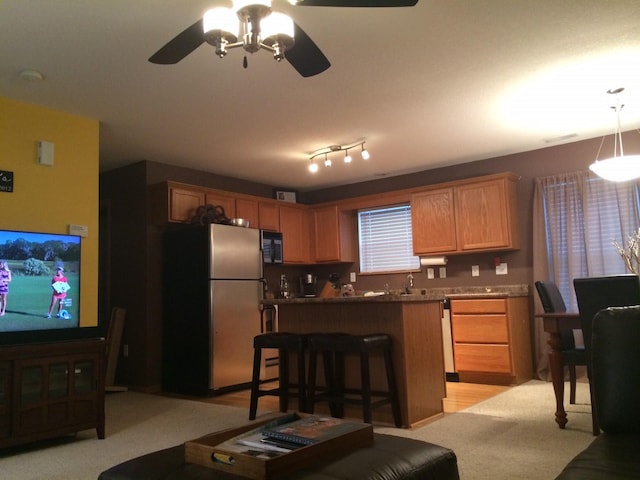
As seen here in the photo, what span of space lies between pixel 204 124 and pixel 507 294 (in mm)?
3456

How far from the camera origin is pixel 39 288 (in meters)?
3.63

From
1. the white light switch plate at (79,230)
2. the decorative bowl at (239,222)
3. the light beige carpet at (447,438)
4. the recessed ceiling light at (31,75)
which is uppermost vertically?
the recessed ceiling light at (31,75)

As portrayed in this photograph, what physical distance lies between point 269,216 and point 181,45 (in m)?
4.33

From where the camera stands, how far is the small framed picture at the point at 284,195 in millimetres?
7191

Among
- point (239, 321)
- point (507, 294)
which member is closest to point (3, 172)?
point (239, 321)

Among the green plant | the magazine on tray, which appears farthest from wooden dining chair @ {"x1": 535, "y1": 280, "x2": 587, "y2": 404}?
the magazine on tray

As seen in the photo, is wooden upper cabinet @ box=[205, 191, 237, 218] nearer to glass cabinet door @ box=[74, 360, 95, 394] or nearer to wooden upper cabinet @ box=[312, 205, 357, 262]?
wooden upper cabinet @ box=[312, 205, 357, 262]

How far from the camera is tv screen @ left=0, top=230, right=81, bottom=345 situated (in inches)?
137

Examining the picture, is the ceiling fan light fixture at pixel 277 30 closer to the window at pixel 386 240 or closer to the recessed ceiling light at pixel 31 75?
the recessed ceiling light at pixel 31 75

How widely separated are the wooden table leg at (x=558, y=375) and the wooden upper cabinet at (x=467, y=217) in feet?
7.61

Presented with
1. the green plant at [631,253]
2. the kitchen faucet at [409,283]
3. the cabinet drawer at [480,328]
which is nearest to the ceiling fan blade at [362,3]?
the green plant at [631,253]

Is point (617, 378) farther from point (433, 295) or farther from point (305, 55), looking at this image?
point (433, 295)

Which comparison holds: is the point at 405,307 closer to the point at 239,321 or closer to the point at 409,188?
the point at 239,321

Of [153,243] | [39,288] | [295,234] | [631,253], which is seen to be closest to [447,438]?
[631,253]
